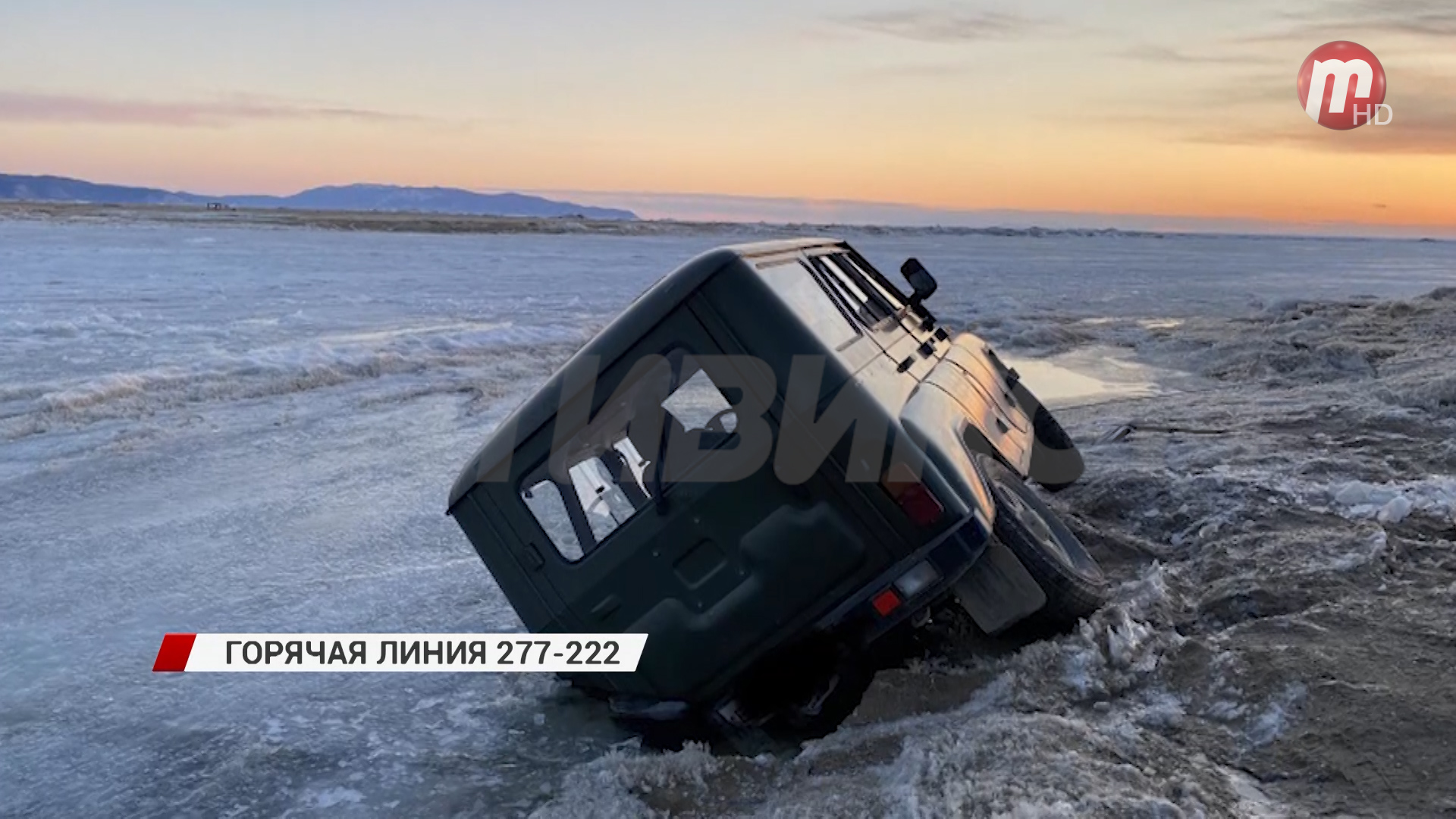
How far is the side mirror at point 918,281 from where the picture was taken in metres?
5.95

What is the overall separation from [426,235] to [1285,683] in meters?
51.4

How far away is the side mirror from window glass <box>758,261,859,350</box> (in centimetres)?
146

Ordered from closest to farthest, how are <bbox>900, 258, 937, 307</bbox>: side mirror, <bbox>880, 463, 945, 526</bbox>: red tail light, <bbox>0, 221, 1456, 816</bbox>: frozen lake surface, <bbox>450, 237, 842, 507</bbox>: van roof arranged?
<bbox>880, 463, 945, 526</bbox>: red tail light, <bbox>450, 237, 842, 507</bbox>: van roof, <bbox>0, 221, 1456, 816</bbox>: frozen lake surface, <bbox>900, 258, 937, 307</bbox>: side mirror

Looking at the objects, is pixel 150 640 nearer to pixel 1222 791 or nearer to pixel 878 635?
pixel 878 635

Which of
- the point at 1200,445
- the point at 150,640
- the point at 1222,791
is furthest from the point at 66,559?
the point at 1200,445

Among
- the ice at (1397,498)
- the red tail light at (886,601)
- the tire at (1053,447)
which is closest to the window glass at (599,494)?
the red tail light at (886,601)

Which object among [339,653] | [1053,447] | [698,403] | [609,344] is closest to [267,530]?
[339,653]

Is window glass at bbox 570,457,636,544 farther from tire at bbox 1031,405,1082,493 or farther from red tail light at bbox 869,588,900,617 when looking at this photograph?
tire at bbox 1031,405,1082,493

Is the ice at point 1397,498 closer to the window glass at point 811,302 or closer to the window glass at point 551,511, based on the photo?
the window glass at point 811,302

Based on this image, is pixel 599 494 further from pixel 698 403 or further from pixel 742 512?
pixel 742 512

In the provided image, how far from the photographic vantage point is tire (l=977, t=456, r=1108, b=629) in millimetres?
3932

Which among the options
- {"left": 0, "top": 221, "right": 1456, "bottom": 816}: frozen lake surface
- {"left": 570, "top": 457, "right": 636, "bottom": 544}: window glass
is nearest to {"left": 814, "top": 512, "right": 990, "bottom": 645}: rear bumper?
{"left": 570, "top": 457, "right": 636, "bottom": 544}: window glass

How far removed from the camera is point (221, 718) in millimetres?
4434

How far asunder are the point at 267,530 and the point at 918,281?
3.94m
